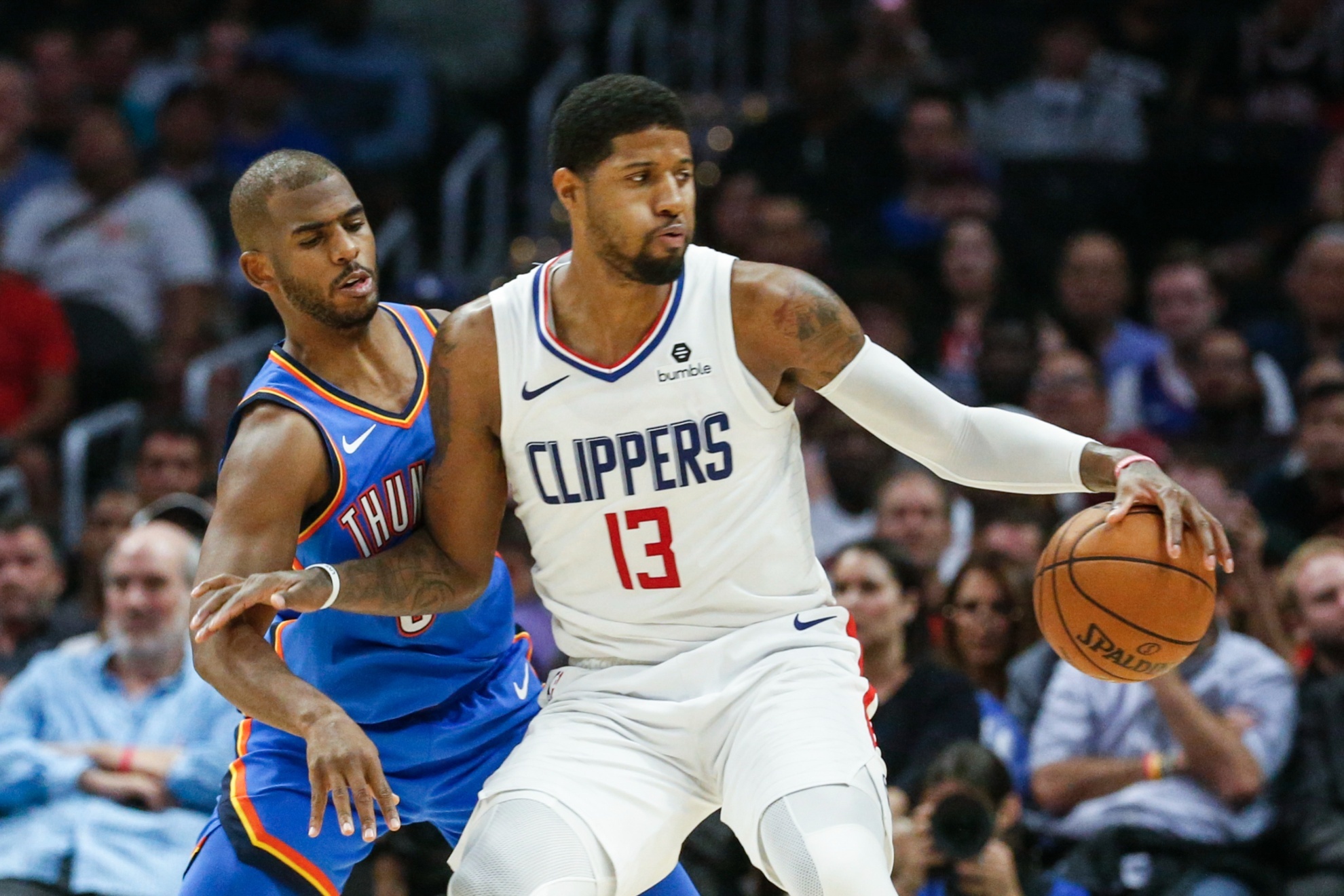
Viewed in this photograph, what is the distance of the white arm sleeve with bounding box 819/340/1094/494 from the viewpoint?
3.72 m

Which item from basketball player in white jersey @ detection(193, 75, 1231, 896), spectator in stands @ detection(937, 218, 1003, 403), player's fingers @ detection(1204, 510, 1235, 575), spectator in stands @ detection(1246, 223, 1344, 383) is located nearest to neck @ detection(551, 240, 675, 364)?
basketball player in white jersey @ detection(193, 75, 1231, 896)

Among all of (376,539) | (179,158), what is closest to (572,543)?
(376,539)

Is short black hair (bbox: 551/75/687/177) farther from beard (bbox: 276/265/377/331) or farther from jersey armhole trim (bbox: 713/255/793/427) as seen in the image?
beard (bbox: 276/265/377/331)

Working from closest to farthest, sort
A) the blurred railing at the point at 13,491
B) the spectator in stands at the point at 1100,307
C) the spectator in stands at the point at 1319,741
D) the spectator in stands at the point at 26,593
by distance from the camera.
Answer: the spectator in stands at the point at 1319,741, the spectator in stands at the point at 26,593, the blurred railing at the point at 13,491, the spectator in stands at the point at 1100,307

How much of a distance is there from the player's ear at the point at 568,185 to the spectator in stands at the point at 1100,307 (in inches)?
207

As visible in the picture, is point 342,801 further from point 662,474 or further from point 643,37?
point 643,37

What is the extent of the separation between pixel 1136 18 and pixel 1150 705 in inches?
228

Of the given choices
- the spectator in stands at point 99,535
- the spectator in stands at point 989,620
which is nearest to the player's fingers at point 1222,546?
the spectator in stands at point 989,620

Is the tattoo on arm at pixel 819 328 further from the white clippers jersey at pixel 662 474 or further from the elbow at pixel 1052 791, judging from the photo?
the elbow at pixel 1052 791

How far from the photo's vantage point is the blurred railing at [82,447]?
8.47m

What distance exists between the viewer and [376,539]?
403cm

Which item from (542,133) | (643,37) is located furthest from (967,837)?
(643,37)

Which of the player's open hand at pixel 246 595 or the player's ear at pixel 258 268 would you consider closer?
the player's open hand at pixel 246 595

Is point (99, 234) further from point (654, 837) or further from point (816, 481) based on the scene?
point (654, 837)
